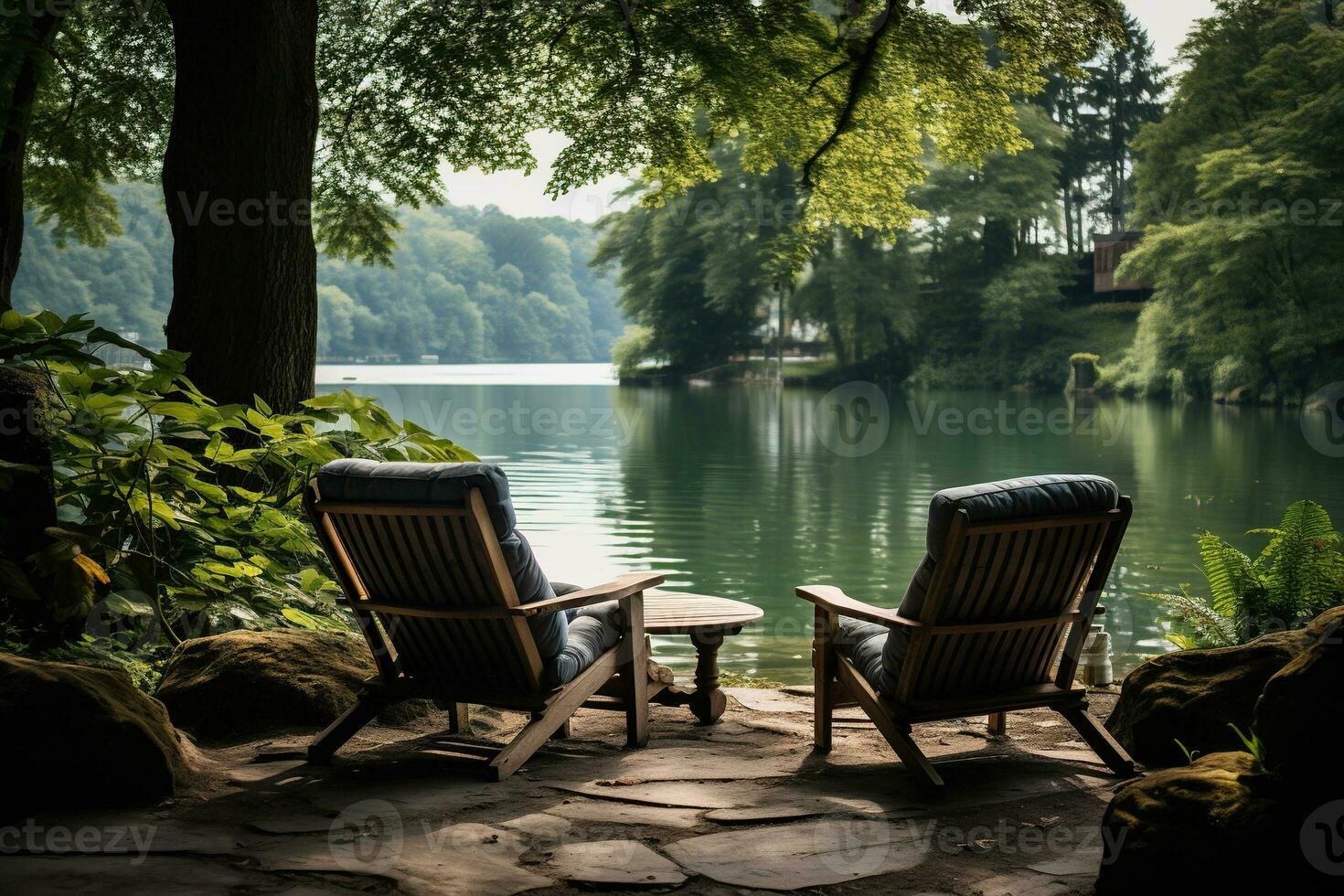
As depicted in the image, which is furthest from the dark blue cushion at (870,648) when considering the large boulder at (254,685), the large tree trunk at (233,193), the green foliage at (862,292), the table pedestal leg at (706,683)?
the green foliage at (862,292)

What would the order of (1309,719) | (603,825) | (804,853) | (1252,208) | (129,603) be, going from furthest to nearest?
(1252,208) → (129,603) → (603,825) → (804,853) → (1309,719)

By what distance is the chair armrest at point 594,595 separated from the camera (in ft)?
13.6

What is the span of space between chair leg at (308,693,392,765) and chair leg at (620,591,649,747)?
0.94 meters

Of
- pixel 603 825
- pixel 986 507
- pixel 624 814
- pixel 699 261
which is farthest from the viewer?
pixel 699 261

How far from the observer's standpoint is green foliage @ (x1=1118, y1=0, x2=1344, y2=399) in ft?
116

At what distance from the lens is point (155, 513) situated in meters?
5.25

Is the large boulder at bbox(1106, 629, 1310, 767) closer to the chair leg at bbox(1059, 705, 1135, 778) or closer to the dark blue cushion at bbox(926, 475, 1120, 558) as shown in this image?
the chair leg at bbox(1059, 705, 1135, 778)

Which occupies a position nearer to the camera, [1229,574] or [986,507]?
[986,507]

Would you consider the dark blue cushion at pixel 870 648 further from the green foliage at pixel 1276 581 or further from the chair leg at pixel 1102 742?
the green foliage at pixel 1276 581

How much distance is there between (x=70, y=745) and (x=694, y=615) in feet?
8.41

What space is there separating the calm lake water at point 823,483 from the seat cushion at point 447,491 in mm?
4459

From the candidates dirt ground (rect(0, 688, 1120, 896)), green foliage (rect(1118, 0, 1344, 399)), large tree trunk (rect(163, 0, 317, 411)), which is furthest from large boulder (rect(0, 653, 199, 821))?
green foliage (rect(1118, 0, 1344, 399))

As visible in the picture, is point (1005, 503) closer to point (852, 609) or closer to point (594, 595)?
point (852, 609)

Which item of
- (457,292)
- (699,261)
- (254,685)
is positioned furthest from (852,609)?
(457,292)
